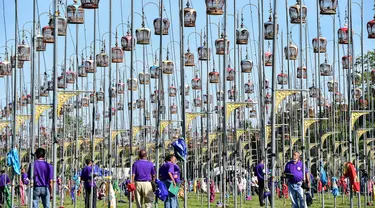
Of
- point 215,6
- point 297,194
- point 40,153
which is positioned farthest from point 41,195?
point 215,6

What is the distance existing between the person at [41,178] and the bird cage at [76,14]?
396 inches

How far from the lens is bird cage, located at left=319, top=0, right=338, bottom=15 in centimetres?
→ 2931

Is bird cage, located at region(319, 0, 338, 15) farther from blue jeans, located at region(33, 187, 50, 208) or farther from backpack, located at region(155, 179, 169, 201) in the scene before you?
blue jeans, located at region(33, 187, 50, 208)

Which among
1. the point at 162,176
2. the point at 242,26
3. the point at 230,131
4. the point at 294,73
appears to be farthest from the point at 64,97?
the point at 230,131

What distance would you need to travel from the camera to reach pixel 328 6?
29.4 metres

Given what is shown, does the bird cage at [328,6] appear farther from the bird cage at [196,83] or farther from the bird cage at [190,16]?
the bird cage at [196,83]

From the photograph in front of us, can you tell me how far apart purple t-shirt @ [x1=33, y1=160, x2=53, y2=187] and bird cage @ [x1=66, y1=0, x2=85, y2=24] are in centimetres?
1023

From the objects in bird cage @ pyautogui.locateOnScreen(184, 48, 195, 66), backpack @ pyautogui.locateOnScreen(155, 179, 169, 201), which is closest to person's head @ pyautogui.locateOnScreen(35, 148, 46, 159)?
backpack @ pyautogui.locateOnScreen(155, 179, 169, 201)

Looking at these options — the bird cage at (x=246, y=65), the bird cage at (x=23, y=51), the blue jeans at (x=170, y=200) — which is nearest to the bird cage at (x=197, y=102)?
the bird cage at (x=246, y=65)

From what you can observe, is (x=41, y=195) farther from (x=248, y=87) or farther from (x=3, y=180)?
(x=248, y=87)

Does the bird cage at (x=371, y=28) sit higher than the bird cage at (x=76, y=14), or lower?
lower

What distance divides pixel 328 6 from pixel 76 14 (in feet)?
31.9

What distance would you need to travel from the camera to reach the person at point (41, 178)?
72.7 ft

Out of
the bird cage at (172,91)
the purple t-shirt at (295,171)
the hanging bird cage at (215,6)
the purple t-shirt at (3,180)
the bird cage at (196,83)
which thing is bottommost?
the purple t-shirt at (3,180)
